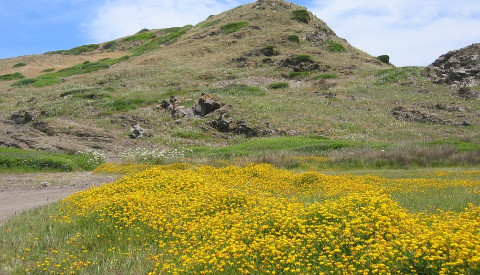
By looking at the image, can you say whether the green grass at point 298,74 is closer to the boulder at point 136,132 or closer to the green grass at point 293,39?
the green grass at point 293,39

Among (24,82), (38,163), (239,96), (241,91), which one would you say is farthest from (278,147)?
(24,82)

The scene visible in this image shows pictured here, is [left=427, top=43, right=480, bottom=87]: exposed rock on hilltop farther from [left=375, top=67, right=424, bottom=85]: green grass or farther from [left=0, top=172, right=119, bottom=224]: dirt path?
[left=0, top=172, right=119, bottom=224]: dirt path

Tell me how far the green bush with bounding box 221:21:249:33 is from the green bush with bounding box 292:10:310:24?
8756 millimetres

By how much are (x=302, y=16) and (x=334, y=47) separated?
1200 cm

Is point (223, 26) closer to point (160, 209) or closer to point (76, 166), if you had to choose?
point (76, 166)

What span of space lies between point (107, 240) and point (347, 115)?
3037 centimetres

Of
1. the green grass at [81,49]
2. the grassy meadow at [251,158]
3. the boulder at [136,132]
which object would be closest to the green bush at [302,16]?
the grassy meadow at [251,158]

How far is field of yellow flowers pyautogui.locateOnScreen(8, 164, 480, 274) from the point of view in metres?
5.01

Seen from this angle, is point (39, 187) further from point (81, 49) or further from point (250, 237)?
point (81, 49)

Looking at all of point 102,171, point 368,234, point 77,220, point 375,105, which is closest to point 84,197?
point 77,220

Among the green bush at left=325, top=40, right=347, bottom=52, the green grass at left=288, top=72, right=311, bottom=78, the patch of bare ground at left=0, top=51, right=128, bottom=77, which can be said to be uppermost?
the patch of bare ground at left=0, top=51, right=128, bottom=77

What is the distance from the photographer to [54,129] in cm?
3178

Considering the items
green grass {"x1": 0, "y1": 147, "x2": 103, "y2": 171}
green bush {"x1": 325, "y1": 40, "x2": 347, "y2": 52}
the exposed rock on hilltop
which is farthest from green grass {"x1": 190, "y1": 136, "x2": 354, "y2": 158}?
green bush {"x1": 325, "y1": 40, "x2": 347, "y2": 52}

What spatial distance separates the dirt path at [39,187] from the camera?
13.5m
